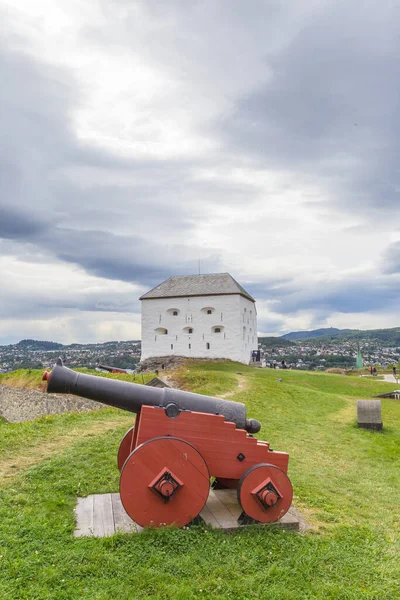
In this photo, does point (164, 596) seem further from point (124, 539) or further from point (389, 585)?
point (389, 585)

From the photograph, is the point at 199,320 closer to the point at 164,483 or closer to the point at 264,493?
the point at 264,493

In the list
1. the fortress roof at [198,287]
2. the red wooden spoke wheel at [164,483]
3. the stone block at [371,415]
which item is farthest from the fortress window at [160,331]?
the red wooden spoke wheel at [164,483]

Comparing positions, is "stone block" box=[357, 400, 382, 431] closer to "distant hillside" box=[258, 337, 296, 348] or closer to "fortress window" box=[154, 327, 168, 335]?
"fortress window" box=[154, 327, 168, 335]

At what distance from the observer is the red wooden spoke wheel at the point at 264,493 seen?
4.14 meters

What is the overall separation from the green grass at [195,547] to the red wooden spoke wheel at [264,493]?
169mm

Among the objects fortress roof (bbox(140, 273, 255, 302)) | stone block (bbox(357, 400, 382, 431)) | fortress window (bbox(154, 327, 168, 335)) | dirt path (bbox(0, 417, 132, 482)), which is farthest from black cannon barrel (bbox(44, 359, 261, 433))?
fortress window (bbox(154, 327, 168, 335))

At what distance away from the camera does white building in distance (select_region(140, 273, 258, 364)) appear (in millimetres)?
30891

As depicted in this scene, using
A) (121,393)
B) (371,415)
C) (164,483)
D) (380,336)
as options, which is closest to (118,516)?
(164,483)

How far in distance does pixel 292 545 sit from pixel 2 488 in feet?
10.7

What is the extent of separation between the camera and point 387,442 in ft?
31.2

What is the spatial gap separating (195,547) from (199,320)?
27.7 meters

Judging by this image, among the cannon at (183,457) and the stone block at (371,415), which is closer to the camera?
the cannon at (183,457)

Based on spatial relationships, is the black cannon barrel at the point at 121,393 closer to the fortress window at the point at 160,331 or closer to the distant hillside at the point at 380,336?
the fortress window at the point at 160,331

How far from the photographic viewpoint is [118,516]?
4281 mm
